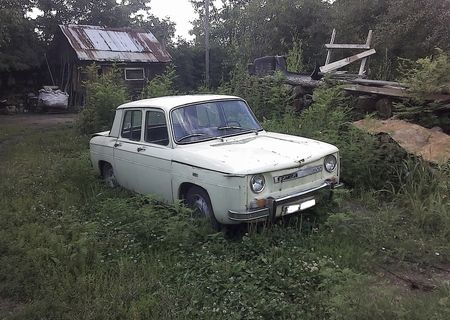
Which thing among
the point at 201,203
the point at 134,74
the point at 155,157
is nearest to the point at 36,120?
the point at 134,74

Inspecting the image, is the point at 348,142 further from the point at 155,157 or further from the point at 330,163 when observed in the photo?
the point at 155,157

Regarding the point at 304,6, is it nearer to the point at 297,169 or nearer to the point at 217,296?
the point at 297,169

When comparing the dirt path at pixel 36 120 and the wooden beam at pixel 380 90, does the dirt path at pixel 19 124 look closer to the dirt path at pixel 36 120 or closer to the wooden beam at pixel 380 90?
the dirt path at pixel 36 120

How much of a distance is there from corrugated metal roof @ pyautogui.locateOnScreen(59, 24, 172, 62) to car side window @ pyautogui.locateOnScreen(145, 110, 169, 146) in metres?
18.3

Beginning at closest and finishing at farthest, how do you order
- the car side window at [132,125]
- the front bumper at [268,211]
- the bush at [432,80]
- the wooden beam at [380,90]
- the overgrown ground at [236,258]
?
the overgrown ground at [236,258], the front bumper at [268,211], the car side window at [132,125], the bush at [432,80], the wooden beam at [380,90]

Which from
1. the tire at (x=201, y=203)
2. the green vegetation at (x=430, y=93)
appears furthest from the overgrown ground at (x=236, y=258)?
the green vegetation at (x=430, y=93)

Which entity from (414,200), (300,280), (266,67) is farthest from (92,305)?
(266,67)

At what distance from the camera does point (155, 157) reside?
565 cm

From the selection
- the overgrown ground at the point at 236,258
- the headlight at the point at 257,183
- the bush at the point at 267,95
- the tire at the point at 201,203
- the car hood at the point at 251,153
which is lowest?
the overgrown ground at the point at 236,258

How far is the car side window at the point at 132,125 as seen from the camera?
250 inches

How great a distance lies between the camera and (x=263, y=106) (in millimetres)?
9867

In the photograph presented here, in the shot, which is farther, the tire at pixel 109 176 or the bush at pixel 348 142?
the tire at pixel 109 176

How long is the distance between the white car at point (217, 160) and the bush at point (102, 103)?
227 inches

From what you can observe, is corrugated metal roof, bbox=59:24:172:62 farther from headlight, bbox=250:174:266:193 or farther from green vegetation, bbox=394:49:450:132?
headlight, bbox=250:174:266:193
